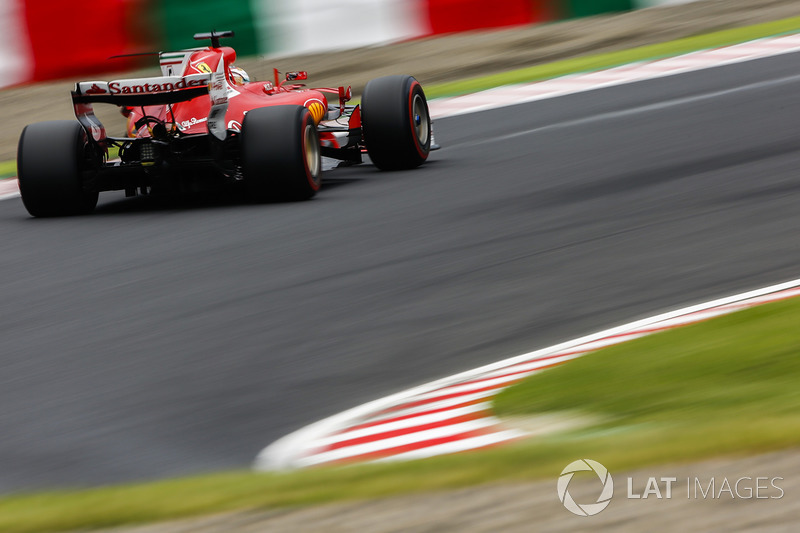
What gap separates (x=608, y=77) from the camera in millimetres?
14742

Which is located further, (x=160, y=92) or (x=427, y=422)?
(x=160, y=92)

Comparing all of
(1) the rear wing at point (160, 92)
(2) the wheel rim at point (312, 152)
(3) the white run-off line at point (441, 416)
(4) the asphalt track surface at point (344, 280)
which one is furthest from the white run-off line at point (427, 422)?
(1) the rear wing at point (160, 92)

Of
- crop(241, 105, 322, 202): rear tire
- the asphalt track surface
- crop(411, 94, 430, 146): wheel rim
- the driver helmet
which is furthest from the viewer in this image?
crop(411, 94, 430, 146): wheel rim

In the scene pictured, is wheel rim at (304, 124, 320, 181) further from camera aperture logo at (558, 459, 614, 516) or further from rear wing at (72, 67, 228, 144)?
camera aperture logo at (558, 459, 614, 516)

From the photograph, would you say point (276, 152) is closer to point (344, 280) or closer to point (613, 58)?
point (344, 280)

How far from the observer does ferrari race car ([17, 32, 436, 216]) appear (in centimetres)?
840

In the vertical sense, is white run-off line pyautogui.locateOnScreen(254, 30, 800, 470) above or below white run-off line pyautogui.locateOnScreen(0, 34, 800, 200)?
above

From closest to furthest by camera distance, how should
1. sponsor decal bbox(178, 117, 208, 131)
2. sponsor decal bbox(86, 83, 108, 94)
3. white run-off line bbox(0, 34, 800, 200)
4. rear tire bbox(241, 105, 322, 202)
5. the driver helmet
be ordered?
rear tire bbox(241, 105, 322, 202) < sponsor decal bbox(86, 83, 108, 94) < sponsor decal bbox(178, 117, 208, 131) < the driver helmet < white run-off line bbox(0, 34, 800, 200)

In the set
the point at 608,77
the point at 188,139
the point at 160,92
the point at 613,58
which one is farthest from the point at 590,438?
the point at 613,58

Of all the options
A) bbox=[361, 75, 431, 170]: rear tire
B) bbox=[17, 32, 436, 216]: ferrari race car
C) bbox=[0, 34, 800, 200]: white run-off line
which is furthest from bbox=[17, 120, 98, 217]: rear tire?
bbox=[0, 34, 800, 200]: white run-off line

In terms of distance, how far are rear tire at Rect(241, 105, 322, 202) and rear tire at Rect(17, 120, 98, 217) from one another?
4.10 ft

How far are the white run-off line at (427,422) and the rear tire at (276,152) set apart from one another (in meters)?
3.92

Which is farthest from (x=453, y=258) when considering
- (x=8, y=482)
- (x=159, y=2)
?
(x=159, y=2)

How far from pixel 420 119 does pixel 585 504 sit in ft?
24.1
